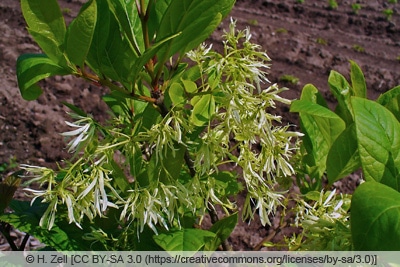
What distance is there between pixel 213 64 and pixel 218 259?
0.67 meters

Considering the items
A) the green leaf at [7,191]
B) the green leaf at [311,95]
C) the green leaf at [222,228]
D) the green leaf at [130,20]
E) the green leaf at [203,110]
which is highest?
the green leaf at [130,20]

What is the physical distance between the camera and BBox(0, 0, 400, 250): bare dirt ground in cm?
308

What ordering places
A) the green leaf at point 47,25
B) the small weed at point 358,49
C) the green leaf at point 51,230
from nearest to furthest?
1. the green leaf at point 47,25
2. the green leaf at point 51,230
3. the small weed at point 358,49

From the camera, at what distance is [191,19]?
A: 0.90 m

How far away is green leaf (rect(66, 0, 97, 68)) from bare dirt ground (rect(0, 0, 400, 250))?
1.30 metres

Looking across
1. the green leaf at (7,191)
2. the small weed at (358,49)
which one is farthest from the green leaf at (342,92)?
the small weed at (358,49)

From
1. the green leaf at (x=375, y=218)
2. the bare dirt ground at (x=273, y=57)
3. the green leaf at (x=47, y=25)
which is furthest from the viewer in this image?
the bare dirt ground at (x=273, y=57)

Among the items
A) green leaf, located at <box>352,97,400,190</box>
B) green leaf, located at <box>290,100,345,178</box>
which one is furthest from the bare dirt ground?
green leaf, located at <box>352,97,400,190</box>

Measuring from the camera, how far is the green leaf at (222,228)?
3.70 ft

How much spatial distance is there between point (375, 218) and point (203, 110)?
14.2 inches
